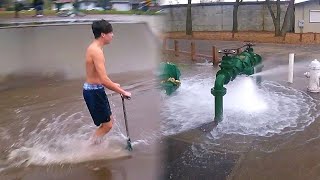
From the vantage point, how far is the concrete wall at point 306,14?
19402 millimetres

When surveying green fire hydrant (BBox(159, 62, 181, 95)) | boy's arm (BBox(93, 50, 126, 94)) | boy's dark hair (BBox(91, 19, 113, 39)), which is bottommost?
green fire hydrant (BBox(159, 62, 181, 95))

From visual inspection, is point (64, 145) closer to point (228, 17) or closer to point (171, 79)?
point (171, 79)

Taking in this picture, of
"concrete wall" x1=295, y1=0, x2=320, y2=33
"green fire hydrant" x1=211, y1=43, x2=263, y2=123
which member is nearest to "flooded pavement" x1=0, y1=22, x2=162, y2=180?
"green fire hydrant" x1=211, y1=43, x2=263, y2=123

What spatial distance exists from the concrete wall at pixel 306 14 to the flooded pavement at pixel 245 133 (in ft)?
47.1

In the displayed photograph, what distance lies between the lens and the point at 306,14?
1972 cm

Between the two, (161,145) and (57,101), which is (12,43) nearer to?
(57,101)

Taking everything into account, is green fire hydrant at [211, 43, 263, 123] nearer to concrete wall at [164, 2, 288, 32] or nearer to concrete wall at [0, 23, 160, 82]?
concrete wall at [0, 23, 160, 82]

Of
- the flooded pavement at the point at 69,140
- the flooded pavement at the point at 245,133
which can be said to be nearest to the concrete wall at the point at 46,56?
the flooded pavement at the point at 69,140

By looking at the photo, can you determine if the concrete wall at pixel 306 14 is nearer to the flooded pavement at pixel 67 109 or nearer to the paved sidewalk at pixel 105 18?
the flooded pavement at pixel 67 109

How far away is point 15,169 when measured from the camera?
2.85 metres

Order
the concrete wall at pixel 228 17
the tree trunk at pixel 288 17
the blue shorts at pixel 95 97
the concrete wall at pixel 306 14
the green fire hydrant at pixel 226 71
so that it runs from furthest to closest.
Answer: the concrete wall at pixel 228 17 < the concrete wall at pixel 306 14 < the tree trunk at pixel 288 17 < the green fire hydrant at pixel 226 71 < the blue shorts at pixel 95 97

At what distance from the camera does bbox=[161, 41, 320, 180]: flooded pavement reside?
2877mm

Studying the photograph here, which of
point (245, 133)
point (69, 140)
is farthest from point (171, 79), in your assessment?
Result: point (69, 140)

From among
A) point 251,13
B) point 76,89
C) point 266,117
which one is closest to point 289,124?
point 266,117
